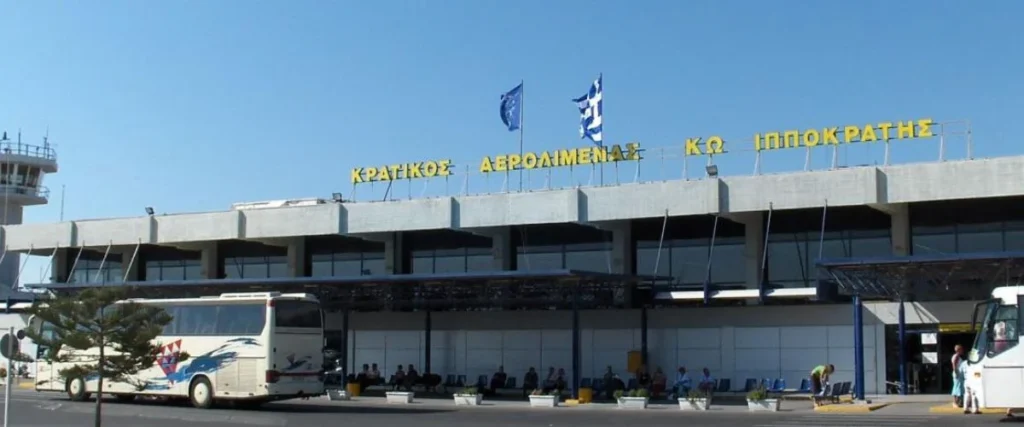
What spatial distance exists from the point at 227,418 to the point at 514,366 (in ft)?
55.0

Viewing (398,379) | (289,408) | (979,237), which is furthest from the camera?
(398,379)

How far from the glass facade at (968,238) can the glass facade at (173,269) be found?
3254cm

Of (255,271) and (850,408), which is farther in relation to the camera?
(255,271)

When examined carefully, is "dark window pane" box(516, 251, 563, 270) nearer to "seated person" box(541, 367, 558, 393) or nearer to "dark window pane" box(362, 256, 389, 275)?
"seated person" box(541, 367, 558, 393)

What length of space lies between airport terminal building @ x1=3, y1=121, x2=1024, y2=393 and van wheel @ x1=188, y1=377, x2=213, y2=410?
20.9 ft

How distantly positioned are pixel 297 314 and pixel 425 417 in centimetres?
533

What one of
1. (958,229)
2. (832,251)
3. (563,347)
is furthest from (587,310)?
(958,229)

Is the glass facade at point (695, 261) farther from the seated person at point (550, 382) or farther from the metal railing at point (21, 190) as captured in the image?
the metal railing at point (21, 190)

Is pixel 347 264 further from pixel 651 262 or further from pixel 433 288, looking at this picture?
pixel 651 262

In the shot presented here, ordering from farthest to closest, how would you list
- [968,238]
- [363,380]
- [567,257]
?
[567,257], [363,380], [968,238]

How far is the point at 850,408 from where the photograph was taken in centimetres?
3038

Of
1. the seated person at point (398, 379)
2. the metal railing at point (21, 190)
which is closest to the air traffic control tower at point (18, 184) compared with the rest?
the metal railing at point (21, 190)

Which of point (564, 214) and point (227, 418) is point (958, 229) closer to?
point (564, 214)

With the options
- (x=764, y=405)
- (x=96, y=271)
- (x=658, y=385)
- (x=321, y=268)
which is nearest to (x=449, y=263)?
(x=321, y=268)
